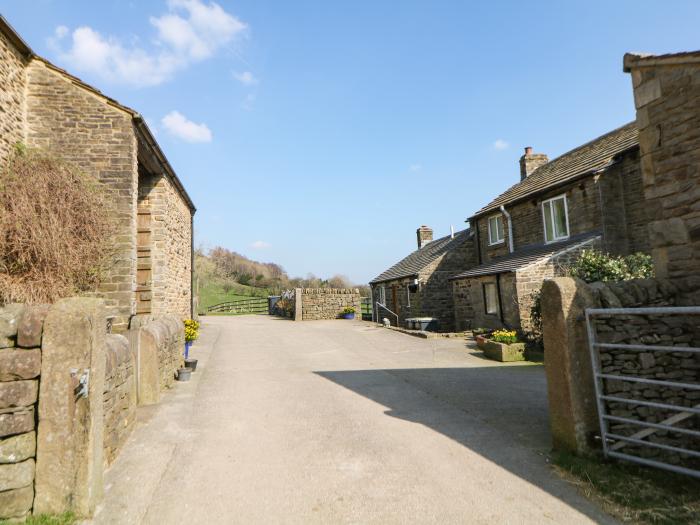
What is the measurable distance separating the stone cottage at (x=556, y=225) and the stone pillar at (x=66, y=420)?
43.3 ft

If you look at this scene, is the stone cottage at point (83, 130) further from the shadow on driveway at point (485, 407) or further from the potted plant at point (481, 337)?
the potted plant at point (481, 337)

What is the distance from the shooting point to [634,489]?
3967mm

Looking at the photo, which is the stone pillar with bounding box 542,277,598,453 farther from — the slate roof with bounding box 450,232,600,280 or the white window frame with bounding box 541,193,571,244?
the white window frame with bounding box 541,193,571,244

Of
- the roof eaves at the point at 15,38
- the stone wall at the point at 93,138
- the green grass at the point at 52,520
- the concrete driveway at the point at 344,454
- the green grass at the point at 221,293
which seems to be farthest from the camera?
the green grass at the point at 221,293

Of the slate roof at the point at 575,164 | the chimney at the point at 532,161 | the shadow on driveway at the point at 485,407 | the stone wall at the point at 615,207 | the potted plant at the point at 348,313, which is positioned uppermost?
the chimney at the point at 532,161

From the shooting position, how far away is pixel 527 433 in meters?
5.55

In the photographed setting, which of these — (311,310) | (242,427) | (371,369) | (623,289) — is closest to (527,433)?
(623,289)

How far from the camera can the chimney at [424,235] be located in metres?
29.2

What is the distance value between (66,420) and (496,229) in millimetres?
18987

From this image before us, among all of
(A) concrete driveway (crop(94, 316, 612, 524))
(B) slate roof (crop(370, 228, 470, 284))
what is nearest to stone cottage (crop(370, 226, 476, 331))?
(B) slate roof (crop(370, 228, 470, 284))

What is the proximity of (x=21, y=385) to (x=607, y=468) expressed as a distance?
18.9ft

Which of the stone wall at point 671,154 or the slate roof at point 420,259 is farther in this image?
the slate roof at point 420,259

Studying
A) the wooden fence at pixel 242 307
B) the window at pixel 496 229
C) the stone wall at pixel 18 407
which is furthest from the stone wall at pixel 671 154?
the wooden fence at pixel 242 307

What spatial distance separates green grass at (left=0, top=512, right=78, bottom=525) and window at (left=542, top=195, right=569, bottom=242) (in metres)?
16.4
